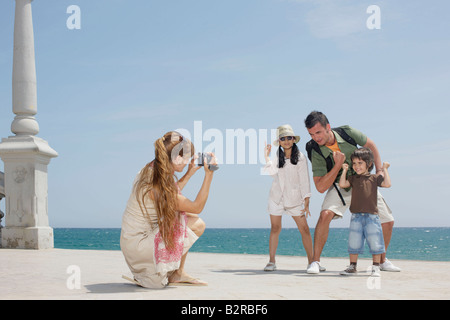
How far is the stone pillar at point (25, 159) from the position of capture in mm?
10570

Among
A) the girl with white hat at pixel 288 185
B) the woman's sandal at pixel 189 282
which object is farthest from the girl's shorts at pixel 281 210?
the woman's sandal at pixel 189 282

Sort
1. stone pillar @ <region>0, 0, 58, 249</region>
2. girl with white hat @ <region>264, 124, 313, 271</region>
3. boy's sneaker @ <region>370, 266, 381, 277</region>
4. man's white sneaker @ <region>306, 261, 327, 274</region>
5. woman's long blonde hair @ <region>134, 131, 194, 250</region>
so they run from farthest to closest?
stone pillar @ <region>0, 0, 58, 249</region>
girl with white hat @ <region>264, 124, 313, 271</region>
man's white sneaker @ <region>306, 261, 327, 274</region>
boy's sneaker @ <region>370, 266, 381, 277</region>
woman's long blonde hair @ <region>134, 131, 194, 250</region>

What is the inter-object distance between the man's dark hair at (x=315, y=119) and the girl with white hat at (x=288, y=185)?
1.13 ft

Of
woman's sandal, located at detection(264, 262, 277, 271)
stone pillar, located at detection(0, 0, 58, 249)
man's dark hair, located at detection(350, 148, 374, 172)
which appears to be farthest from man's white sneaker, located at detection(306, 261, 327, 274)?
stone pillar, located at detection(0, 0, 58, 249)

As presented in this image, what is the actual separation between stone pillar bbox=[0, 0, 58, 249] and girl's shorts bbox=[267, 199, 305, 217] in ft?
19.1

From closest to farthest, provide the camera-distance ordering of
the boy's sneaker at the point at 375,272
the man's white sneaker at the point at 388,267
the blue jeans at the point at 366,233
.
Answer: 1. the boy's sneaker at the point at 375,272
2. the blue jeans at the point at 366,233
3. the man's white sneaker at the point at 388,267

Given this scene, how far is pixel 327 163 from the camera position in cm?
640

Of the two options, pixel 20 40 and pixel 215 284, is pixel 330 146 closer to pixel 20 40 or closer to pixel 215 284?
Answer: pixel 215 284

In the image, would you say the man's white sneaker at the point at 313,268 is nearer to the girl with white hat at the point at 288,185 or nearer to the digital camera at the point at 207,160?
the girl with white hat at the point at 288,185

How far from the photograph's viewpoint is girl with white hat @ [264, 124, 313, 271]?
663cm

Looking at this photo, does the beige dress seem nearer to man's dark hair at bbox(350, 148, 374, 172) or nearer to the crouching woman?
the crouching woman
